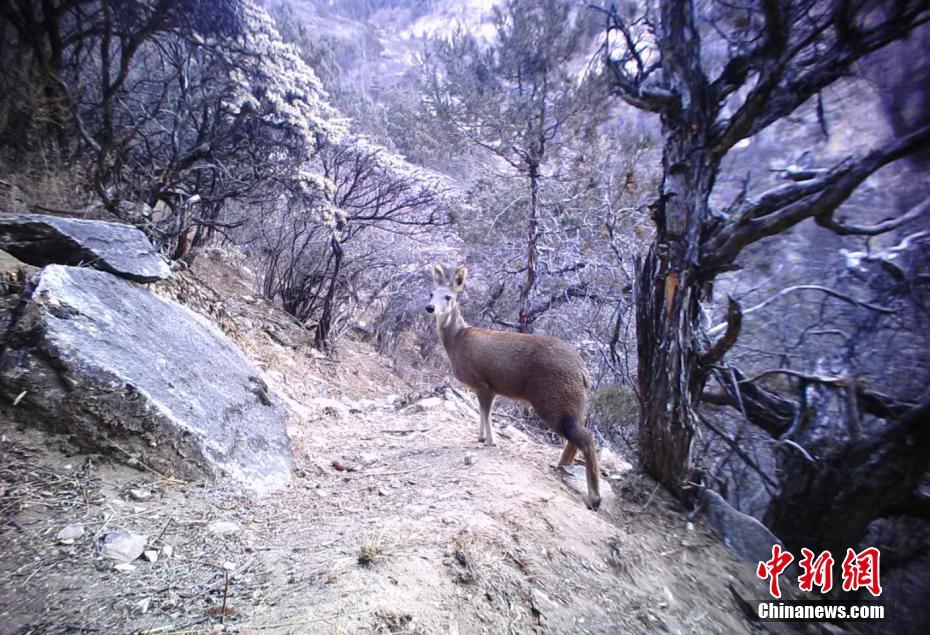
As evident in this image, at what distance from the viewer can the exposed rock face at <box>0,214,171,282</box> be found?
382cm

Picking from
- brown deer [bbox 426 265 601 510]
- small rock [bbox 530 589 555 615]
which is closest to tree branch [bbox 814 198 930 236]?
brown deer [bbox 426 265 601 510]

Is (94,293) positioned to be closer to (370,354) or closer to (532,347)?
(532,347)

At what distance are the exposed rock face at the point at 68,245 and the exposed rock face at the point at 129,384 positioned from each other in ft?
0.64

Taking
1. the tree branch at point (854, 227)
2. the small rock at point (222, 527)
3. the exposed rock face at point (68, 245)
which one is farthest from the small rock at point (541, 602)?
the exposed rock face at point (68, 245)

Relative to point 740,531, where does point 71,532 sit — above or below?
above

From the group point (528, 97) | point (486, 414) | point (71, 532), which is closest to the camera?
point (71, 532)

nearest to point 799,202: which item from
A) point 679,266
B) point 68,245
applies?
point 679,266

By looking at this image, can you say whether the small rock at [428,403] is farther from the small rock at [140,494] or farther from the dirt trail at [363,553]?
the small rock at [140,494]

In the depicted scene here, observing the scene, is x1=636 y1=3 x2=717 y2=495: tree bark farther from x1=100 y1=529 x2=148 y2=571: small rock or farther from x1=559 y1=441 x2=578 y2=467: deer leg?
x1=100 y1=529 x2=148 y2=571: small rock

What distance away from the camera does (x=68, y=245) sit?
3891 mm

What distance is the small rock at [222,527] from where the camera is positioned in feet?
8.63

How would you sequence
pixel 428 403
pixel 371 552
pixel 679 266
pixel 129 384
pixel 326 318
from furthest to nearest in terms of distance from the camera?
pixel 326 318
pixel 428 403
pixel 679 266
pixel 129 384
pixel 371 552

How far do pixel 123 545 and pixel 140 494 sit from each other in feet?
1.60

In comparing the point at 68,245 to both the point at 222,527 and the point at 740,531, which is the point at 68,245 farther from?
the point at 740,531
